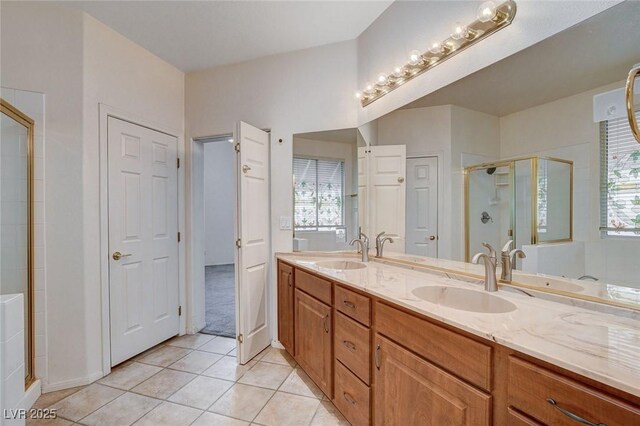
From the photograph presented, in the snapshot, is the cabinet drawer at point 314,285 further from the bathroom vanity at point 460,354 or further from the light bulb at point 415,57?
the light bulb at point 415,57

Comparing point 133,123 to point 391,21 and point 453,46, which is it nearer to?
point 391,21

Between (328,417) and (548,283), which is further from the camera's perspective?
(328,417)

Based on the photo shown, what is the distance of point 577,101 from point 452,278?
0.93 metres

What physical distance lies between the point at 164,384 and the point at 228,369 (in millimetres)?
→ 437

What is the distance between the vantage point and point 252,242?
8.00 ft

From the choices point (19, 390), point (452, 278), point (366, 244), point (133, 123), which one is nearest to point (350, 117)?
point (366, 244)

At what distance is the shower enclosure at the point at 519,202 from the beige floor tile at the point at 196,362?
2.09 metres

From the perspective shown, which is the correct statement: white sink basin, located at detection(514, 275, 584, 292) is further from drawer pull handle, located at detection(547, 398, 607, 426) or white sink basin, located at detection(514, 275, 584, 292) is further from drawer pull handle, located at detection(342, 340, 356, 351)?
drawer pull handle, located at detection(342, 340, 356, 351)

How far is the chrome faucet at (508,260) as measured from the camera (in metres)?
1.29

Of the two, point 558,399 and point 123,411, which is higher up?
point 558,399

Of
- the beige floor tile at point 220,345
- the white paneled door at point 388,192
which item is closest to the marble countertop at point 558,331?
the white paneled door at point 388,192

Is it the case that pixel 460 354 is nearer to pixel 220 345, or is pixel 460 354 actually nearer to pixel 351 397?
pixel 351 397

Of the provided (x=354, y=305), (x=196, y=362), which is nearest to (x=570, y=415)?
(x=354, y=305)

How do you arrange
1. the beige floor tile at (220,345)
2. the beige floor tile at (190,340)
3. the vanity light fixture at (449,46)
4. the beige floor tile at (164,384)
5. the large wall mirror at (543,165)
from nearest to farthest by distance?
1. the large wall mirror at (543,165)
2. the vanity light fixture at (449,46)
3. the beige floor tile at (164,384)
4. the beige floor tile at (220,345)
5. the beige floor tile at (190,340)
